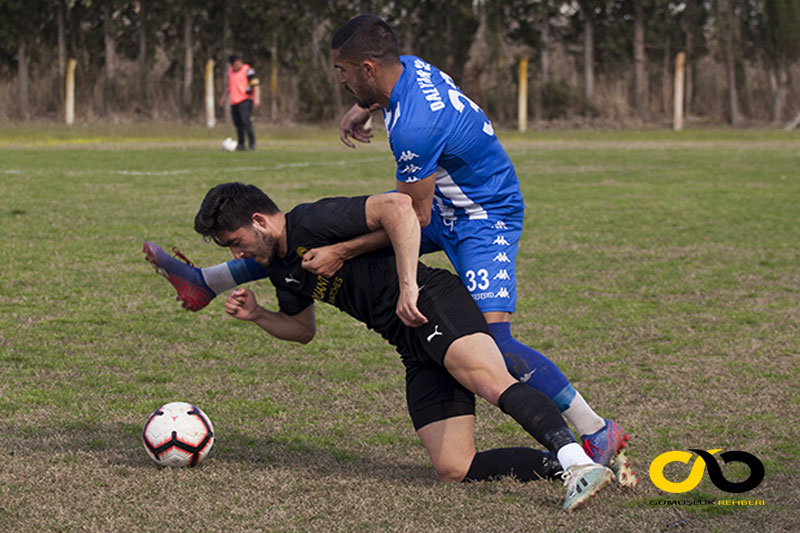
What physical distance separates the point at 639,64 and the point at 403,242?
38.6m

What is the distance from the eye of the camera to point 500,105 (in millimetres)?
40000

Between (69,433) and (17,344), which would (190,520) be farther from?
(17,344)

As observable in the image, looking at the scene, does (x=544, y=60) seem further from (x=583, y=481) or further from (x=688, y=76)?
(x=583, y=481)

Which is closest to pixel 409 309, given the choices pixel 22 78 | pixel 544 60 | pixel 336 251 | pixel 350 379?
pixel 336 251

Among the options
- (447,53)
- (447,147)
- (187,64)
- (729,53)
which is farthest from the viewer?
(447,53)

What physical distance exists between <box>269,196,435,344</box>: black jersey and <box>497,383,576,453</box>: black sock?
1.96ft

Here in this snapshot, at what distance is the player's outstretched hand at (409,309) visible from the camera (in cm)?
398

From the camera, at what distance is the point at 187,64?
124ft

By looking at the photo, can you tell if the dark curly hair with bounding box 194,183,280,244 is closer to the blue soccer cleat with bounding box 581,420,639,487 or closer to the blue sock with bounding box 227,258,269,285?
the blue sock with bounding box 227,258,269,285

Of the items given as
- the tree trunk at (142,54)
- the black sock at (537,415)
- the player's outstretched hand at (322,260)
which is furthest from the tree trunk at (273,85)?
the black sock at (537,415)

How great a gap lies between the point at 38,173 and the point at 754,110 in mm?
32078

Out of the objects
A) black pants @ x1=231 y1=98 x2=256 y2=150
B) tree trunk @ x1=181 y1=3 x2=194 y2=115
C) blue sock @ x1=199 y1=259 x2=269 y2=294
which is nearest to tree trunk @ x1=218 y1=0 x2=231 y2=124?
tree trunk @ x1=181 y1=3 x2=194 y2=115

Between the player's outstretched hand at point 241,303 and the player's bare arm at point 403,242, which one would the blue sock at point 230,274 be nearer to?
the player's outstretched hand at point 241,303

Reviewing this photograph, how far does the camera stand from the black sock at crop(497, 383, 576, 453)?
3.83 meters
